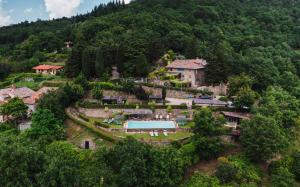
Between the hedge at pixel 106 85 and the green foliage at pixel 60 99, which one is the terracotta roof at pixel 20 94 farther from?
the hedge at pixel 106 85

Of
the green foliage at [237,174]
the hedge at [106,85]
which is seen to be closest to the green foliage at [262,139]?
the green foliage at [237,174]

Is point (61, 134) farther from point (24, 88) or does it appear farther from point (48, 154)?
point (24, 88)

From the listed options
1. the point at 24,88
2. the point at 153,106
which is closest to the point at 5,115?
the point at 24,88

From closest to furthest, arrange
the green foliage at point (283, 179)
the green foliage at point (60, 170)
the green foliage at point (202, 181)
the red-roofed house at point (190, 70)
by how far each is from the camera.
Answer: the green foliage at point (60, 170) < the green foliage at point (202, 181) < the green foliage at point (283, 179) < the red-roofed house at point (190, 70)

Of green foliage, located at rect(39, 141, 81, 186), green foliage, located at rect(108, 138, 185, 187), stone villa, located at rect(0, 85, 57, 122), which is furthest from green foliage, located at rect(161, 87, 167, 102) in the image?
green foliage, located at rect(39, 141, 81, 186)

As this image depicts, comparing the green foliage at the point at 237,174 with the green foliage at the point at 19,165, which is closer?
the green foliage at the point at 19,165

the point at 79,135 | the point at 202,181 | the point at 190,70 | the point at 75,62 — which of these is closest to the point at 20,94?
the point at 75,62
